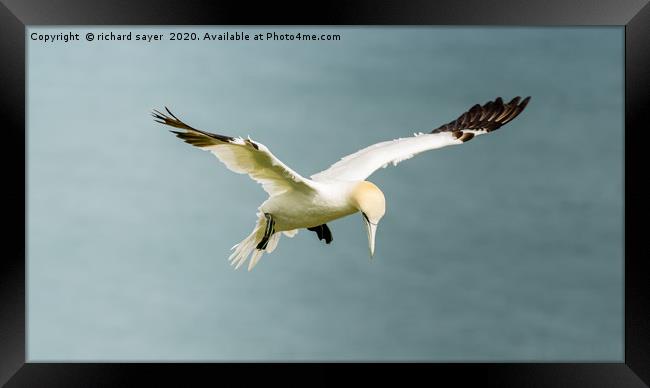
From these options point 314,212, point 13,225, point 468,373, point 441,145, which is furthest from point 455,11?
point 13,225

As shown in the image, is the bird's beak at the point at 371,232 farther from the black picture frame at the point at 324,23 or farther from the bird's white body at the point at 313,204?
the black picture frame at the point at 324,23

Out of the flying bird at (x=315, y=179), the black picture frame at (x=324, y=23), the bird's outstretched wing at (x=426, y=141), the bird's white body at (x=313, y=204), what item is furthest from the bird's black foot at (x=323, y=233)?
the black picture frame at (x=324, y=23)

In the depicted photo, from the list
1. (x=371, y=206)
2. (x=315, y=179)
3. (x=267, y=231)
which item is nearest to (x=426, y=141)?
(x=315, y=179)

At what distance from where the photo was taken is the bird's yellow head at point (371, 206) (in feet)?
18.3

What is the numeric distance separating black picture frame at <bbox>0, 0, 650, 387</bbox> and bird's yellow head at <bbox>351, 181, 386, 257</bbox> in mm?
981

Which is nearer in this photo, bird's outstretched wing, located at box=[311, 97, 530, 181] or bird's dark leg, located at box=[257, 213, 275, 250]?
bird's dark leg, located at box=[257, 213, 275, 250]

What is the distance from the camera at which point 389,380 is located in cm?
600

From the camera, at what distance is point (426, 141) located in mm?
6648

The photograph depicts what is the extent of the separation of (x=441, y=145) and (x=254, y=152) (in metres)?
1.68

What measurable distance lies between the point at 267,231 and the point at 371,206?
856 millimetres

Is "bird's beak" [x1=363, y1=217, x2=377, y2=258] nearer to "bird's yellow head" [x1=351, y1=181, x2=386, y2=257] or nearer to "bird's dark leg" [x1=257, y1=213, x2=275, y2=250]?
"bird's yellow head" [x1=351, y1=181, x2=386, y2=257]

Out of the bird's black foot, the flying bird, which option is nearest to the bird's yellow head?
the flying bird

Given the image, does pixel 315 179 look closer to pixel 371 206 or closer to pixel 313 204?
pixel 313 204

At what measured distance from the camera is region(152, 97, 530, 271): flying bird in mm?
5406
